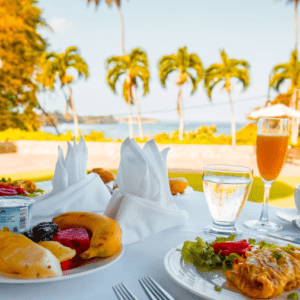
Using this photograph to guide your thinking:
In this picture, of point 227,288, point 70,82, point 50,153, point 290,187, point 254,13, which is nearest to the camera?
point 227,288

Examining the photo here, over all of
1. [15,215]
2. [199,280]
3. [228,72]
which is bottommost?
[199,280]

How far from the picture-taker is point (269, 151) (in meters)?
1.33

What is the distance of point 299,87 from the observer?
57.6 ft

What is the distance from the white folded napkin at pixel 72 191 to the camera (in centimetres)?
134

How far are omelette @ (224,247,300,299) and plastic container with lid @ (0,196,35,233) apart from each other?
561 mm

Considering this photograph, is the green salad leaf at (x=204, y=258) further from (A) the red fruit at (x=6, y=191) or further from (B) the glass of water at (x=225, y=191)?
(A) the red fruit at (x=6, y=191)

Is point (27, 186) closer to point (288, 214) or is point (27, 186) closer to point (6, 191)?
point (6, 191)

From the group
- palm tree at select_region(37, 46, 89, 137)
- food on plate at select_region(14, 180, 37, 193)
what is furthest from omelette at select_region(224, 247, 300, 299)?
palm tree at select_region(37, 46, 89, 137)

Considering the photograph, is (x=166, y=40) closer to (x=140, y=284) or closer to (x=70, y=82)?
(x=70, y=82)

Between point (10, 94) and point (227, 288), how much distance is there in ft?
63.2

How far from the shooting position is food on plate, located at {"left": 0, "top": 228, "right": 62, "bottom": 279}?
0.67 meters

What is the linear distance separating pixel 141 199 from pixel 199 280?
49 cm

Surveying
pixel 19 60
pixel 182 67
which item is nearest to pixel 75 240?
pixel 19 60

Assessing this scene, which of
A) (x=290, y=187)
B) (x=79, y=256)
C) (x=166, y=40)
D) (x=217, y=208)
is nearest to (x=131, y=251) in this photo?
(x=79, y=256)
